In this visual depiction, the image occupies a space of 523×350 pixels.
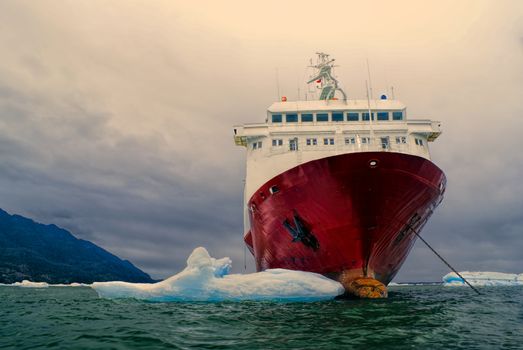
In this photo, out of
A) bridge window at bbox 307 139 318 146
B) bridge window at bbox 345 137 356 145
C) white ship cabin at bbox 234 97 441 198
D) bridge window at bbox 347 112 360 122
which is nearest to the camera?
white ship cabin at bbox 234 97 441 198

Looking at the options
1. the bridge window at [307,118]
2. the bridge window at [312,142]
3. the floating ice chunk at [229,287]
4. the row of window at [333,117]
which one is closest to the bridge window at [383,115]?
the row of window at [333,117]

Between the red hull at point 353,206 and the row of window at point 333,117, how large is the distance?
7.45 meters

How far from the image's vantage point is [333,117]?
2291cm

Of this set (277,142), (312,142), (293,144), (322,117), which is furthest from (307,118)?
(277,142)

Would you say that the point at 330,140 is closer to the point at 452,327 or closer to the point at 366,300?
the point at 366,300

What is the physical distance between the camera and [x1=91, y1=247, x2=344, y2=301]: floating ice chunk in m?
13.8

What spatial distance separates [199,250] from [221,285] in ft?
5.51

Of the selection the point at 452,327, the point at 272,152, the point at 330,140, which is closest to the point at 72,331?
the point at 452,327

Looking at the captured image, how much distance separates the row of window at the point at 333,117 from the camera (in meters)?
22.6

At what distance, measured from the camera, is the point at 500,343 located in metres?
6.99

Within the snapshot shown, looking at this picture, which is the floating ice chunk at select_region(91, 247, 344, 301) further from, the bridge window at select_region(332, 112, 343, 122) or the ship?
the bridge window at select_region(332, 112, 343, 122)

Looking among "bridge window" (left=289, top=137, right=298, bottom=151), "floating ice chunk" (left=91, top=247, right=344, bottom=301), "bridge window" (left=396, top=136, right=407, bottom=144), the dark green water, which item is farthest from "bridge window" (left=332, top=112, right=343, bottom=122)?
the dark green water

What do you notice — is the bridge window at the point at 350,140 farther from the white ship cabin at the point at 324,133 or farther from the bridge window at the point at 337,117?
the bridge window at the point at 337,117

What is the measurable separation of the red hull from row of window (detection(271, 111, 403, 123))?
7453 millimetres
